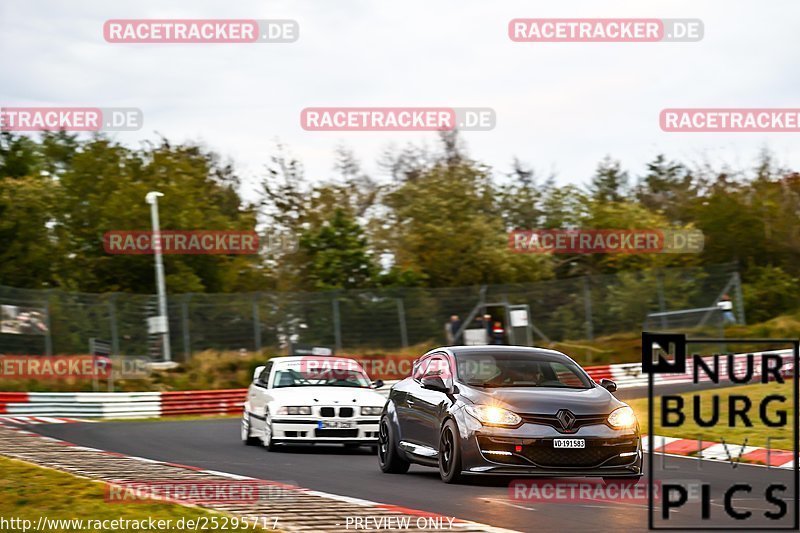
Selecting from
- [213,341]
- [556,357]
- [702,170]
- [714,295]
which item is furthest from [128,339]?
[702,170]

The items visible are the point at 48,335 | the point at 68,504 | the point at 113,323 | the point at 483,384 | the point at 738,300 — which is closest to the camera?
the point at 68,504

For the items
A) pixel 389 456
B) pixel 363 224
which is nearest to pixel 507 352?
pixel 389 456

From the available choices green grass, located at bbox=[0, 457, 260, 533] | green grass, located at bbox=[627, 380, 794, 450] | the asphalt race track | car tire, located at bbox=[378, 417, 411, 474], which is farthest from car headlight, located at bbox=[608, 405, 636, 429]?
green grass, located at bbox=[627, 380, 794, 450]

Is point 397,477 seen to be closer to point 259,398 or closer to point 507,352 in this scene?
point 507,352

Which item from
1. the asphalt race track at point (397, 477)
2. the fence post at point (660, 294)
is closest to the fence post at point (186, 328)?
the asphalt race track at point (397, 477)

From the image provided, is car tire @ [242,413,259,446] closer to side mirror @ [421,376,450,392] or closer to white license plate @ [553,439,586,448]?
side mirror @ [421,376,450,392]

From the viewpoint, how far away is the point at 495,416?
12.6 m

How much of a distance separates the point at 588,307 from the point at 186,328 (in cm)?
1094

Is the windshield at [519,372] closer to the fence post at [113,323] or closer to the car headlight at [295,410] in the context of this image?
the car headlight at [295,410]

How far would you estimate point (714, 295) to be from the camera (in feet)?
121

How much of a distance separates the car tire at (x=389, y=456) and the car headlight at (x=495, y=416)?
216cm

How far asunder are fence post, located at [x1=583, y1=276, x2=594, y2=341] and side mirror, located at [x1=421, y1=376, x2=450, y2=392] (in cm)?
2240

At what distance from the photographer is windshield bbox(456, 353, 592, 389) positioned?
44.3 feet

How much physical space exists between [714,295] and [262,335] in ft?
41.4
